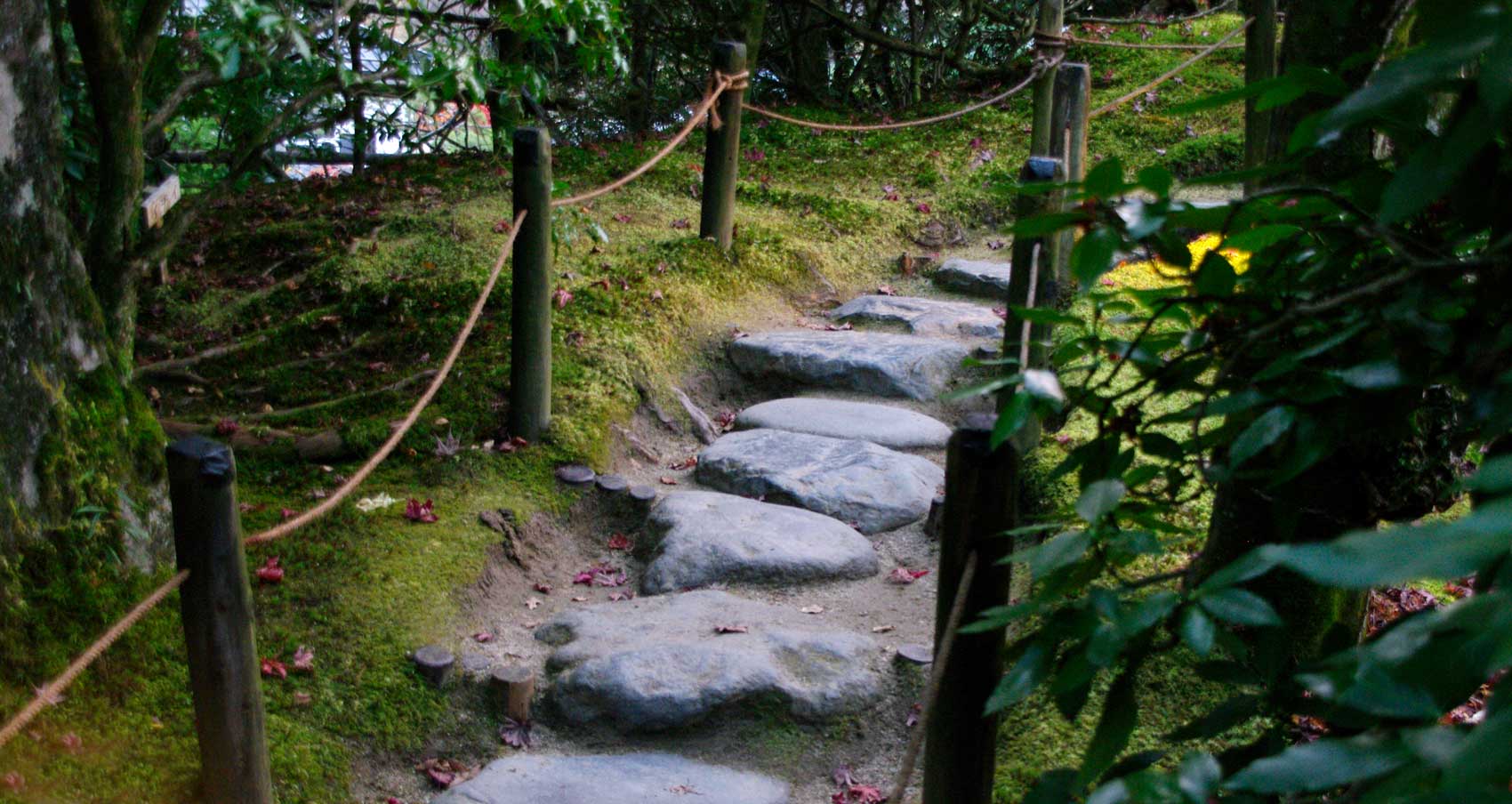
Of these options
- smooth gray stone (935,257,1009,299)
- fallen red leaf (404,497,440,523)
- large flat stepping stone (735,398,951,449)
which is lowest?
fallen red leaf (404,497,440,523)

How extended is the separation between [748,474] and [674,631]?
1076mm

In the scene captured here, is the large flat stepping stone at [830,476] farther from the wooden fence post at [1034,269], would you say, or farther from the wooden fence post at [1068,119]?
the wooden fence post at [1068,119]

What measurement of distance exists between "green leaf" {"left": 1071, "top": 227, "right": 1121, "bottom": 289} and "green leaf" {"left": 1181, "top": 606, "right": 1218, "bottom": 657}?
1.11 feet

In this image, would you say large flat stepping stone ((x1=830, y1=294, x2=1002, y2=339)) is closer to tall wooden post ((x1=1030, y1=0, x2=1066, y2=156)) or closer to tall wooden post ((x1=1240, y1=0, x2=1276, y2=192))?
tall wooden post ((x1=1030, y1=0, x2=1066, y2=156))

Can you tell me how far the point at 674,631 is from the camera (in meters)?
3.34

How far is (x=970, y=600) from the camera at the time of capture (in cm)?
188

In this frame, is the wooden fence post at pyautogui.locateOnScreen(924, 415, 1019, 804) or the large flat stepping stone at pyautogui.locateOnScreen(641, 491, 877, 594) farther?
the large flat stepping stone at pyautogui.locateOnScreen(641, 491, 877, 594)

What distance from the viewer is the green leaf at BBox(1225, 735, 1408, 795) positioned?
68 centimetres

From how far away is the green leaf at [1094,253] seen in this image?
1.18 metres

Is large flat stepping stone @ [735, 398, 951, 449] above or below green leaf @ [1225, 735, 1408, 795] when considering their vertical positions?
below

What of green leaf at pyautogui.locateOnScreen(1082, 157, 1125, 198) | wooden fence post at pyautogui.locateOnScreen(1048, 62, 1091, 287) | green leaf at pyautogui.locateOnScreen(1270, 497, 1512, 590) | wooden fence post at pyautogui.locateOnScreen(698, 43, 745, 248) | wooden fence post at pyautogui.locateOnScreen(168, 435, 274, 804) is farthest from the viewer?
wooden fence post at pyautogui.locateOnScreen(698, 43, 745, 248)

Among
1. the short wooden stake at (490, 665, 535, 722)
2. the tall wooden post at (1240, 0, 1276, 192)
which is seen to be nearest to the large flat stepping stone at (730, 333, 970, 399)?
the tall wooden post at (1240, 0, 1276, 192)

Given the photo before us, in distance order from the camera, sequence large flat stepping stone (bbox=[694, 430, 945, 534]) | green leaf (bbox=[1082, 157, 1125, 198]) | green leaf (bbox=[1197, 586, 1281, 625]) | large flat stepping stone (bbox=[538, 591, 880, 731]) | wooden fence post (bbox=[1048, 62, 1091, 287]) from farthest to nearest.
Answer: wooden fence post (bbox=[1048, 62, 1091, 287]) < large flat stepping stone (bbox=[694, 430, 945, 534]) < large flat stepping stone (bbox=[538, 591, 880, 731]) < green leaf (bbox=[1082, 157, 1125, 198]) < green leaf (bbox=[1197, 586, 1281, 625])

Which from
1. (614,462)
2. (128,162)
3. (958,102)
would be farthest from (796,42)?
(128,162)
